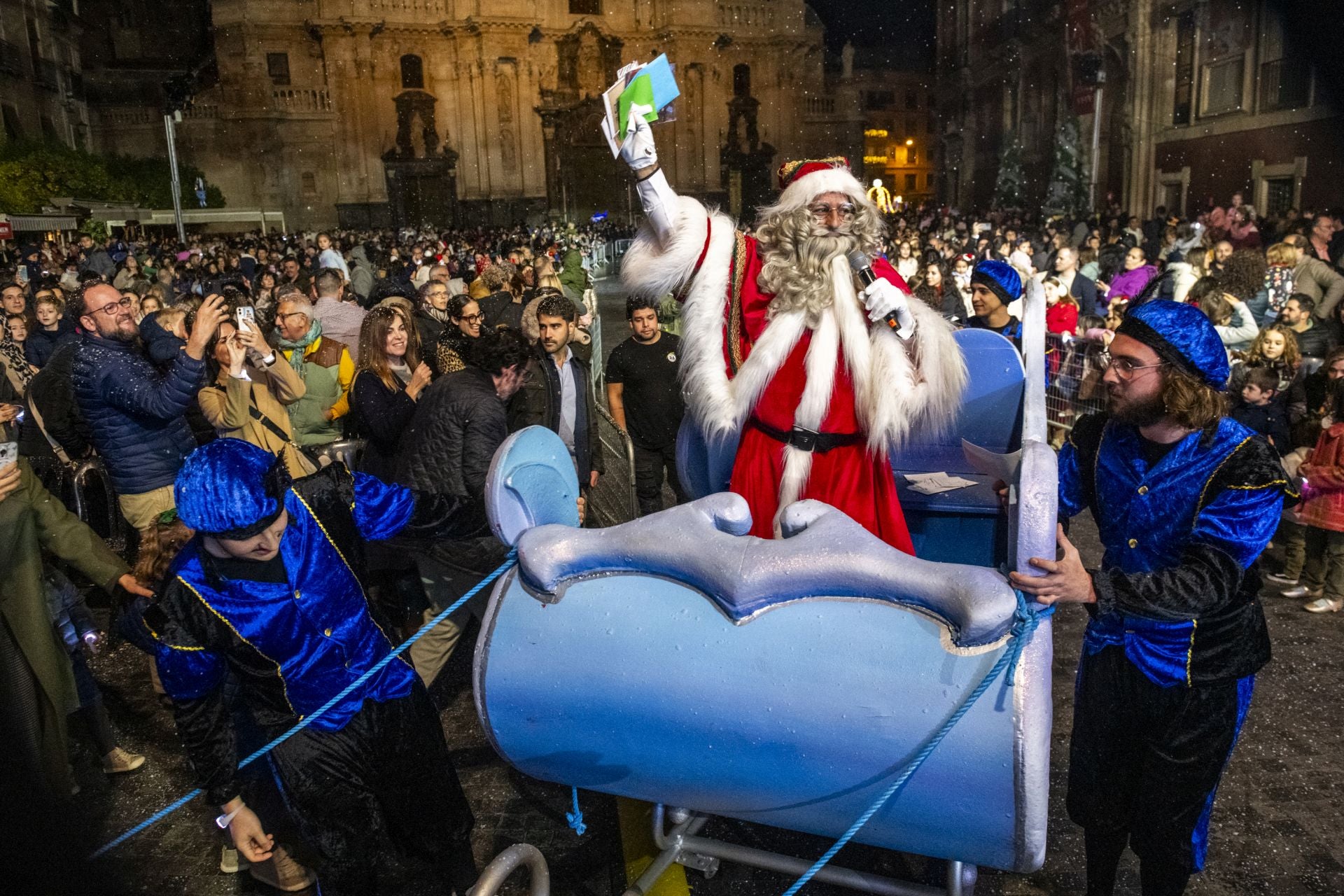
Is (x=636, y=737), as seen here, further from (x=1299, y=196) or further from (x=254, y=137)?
(x=254, y=137)

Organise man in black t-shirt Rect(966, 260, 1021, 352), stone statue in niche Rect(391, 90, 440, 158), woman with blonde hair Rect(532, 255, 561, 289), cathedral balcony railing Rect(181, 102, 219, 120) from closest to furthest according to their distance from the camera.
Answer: man in black t-shirt Rect(966, 260, 1021, 352)
woman with blonde hair Rect(532, 255, 561, 289)
cathedral balcony railing Rect(181, 102, 219, 120)
stone statue in niche Rect(391, 90, 440, 158)

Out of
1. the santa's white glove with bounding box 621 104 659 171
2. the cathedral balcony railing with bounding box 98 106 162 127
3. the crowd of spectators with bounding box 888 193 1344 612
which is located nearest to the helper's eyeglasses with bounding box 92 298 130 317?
the santa's white glove with bounding box 621 104 659 171

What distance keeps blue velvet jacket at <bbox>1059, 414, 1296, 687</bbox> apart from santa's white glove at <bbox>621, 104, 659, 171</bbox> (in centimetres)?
154

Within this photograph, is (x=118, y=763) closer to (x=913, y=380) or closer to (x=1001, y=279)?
(x=913, y=380)

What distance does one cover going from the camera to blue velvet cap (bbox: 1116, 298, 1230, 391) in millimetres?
2141

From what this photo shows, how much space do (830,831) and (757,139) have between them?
4607 centimetres

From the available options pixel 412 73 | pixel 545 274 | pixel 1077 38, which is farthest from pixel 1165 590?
pixel 412 73

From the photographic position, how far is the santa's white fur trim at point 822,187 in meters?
3.01

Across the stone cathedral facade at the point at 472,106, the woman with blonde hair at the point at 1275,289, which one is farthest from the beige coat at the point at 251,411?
the stone cathedral facade at the point at 472,106

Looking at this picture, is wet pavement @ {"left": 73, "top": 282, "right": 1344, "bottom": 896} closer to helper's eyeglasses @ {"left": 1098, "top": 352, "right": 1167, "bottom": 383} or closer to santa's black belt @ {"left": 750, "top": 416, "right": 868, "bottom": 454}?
santa's black belt @ {"left": 750, "top": 416, "right": 868, "bottom": 454}

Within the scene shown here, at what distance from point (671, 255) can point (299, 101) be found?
43.5m

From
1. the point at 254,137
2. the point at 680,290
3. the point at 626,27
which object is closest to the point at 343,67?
the point at 254,137

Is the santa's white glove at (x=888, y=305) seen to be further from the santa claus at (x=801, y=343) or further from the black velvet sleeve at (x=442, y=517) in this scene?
the black velvet sleeve at (x=442, y=517)

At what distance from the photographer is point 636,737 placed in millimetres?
1835
